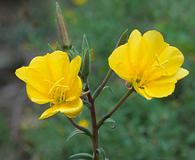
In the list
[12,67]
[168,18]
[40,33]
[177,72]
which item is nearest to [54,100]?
[177,72]

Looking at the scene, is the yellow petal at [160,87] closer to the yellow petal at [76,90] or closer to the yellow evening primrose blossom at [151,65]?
the yellow evening primrose blossom at [151,65]

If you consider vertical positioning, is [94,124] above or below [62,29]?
A: below

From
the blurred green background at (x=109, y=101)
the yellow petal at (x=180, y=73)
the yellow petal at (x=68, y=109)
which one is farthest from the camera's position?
the blurred green background at (x=109, y=101)

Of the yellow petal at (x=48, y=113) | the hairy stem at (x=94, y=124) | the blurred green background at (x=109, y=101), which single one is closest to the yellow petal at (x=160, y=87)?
the hairy stem at (x=94, y=124)

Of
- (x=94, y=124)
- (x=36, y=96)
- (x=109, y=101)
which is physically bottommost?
(x=109, y=101)

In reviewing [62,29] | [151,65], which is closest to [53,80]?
[62,29]

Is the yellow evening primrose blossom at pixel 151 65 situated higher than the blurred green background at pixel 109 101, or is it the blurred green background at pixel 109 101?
the yellow evening primrose blossom at pixel 151 65

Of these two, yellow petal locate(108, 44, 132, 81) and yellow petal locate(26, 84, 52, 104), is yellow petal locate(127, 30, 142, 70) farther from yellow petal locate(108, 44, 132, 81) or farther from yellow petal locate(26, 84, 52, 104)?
yellow petal locate(26, 84, 52, 104)

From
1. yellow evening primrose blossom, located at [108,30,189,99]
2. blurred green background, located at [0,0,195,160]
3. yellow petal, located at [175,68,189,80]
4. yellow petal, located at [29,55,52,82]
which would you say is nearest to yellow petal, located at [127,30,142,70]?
yellow evening primrose blossom, located at [108,30,189,99]

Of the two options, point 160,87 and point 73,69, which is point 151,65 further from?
point 73,69
